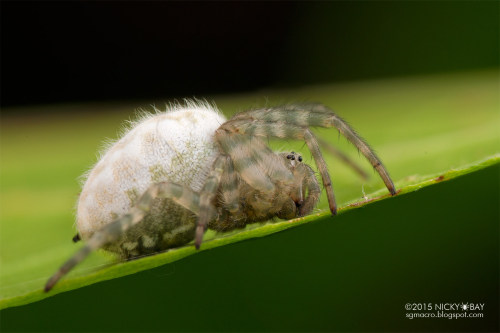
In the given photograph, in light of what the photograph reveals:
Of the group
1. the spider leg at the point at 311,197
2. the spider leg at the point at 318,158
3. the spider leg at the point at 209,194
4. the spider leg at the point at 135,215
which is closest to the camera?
the spider leg at the point at 135,215

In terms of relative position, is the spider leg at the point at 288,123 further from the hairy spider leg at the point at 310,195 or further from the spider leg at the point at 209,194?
the hairy spider leg at the point at 310,195

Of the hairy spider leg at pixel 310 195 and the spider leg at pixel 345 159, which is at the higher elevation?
the spider leg at pixel 345 159

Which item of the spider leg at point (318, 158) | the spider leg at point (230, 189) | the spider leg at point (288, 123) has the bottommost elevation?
the spider leg at point (230, 189)

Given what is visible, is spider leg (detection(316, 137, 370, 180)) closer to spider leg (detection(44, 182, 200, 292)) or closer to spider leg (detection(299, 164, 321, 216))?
spider leg (detection(299, 164, 321, 216))

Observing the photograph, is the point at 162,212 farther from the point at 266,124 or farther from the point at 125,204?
the point at 266,124

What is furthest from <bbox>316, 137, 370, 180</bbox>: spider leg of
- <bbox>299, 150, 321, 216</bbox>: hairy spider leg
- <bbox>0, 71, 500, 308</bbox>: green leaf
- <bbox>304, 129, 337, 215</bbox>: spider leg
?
<bbox>304, 129, 337, 215</bbox>: spider leg

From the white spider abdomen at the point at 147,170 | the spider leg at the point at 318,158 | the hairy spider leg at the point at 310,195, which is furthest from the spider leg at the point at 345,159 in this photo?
the white spider abdomen at the point at 147,170
